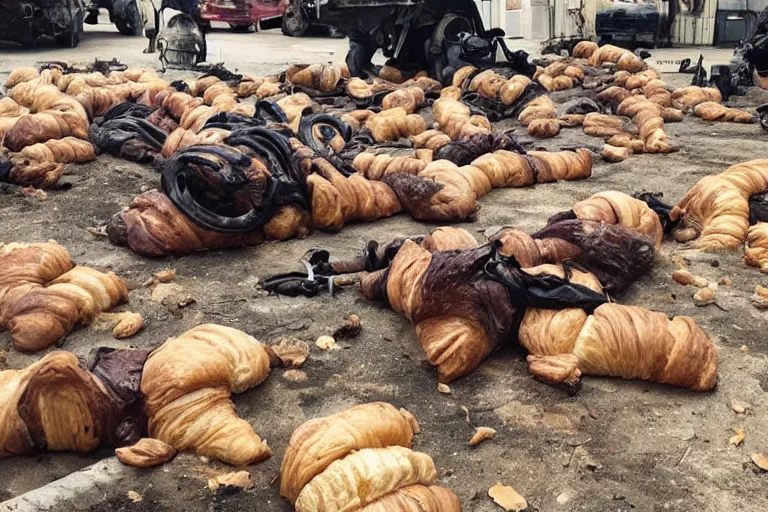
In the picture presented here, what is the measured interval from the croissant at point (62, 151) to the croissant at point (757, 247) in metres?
5.98

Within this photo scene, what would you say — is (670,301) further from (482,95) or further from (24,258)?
(482,95)

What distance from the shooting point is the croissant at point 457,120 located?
8556 mm

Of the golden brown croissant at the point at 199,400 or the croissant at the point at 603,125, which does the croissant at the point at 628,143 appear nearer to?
the croissant at the point at 603,125

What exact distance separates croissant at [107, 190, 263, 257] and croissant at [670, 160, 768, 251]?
3.24 meters

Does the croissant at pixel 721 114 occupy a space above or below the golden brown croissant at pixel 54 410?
above

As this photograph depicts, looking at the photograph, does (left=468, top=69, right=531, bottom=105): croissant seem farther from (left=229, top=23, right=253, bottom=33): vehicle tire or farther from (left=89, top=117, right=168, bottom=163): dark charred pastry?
(left=229, top=23, right=253, bottom=33): vehicle tire

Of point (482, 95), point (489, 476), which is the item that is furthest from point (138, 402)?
point (482, 95)

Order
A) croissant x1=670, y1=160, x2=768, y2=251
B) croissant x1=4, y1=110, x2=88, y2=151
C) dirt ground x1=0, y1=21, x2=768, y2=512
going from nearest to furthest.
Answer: dirt ground x1=0, y1=21, x2=768, y2=512, croissant x1=670, y1=160, x2=768, y2=251, croissant x1=4, y1=110, x2=88, y2=151

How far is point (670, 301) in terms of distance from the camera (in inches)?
183

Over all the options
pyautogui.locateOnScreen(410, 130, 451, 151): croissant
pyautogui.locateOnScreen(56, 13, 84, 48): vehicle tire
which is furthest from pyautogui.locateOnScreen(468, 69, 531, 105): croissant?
pyautogui.locateOnScreen(56, 13, 84, 48): vehicle tire

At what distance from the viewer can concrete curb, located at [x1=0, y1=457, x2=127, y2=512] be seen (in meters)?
2.87

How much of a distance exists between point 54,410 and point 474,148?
5122 millimetres

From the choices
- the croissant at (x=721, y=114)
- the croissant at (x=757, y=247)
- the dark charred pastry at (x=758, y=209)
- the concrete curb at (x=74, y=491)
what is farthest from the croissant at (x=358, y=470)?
the croissant at (x=721, y=114)

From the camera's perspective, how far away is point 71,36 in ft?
57.9
